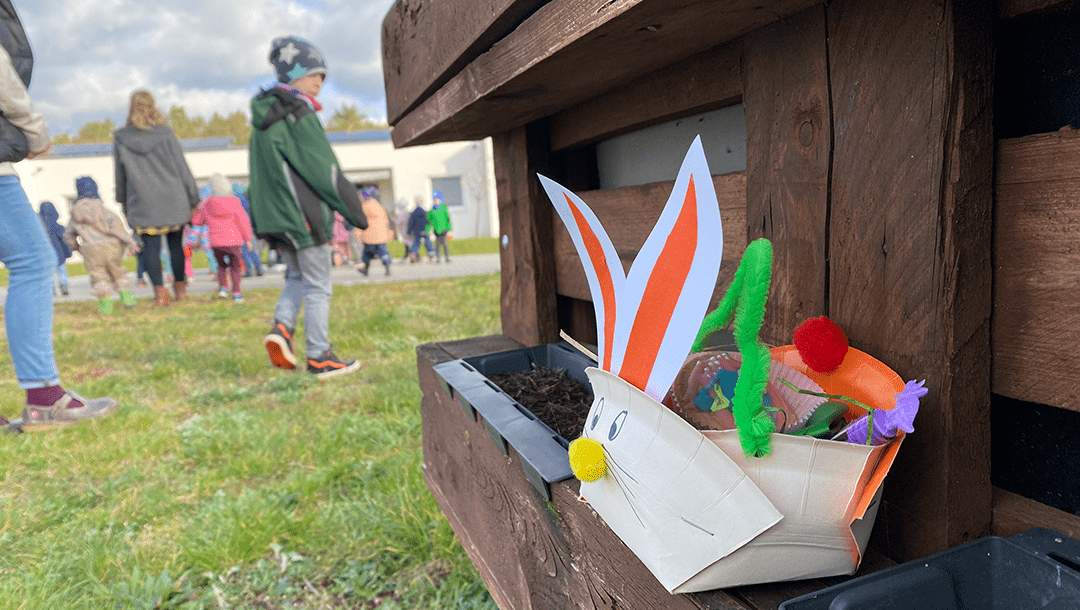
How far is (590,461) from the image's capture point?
759mm

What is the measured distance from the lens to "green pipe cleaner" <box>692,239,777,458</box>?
60 centimetres

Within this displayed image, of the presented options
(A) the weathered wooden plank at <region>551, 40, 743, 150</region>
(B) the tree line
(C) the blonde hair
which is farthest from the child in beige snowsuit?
(B) the tree line

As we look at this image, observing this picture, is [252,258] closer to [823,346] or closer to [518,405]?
[518,405]

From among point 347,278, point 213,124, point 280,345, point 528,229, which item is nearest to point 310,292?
point 280,345

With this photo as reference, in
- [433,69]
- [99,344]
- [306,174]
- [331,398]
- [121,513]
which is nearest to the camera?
[433,69]

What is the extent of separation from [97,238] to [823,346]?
7954mm

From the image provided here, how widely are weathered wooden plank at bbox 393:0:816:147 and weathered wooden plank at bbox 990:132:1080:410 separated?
1.11 ft

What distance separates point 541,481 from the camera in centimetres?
101

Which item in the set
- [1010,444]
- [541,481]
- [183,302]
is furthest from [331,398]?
[183,302]

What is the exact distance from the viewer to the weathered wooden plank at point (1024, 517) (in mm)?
691

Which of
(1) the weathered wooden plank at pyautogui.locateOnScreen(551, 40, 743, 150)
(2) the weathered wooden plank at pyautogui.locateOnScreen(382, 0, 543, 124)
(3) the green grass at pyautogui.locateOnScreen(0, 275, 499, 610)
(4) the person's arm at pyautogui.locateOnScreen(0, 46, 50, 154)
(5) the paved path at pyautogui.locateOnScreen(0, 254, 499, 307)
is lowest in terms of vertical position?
(3) the green grass at pyautogui.locateOnScreen(0, 275, 499, 610)

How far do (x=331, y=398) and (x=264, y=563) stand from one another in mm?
1538

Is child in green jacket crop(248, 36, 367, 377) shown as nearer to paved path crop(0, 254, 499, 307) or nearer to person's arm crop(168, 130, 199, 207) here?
person's arm crop(168, 130, 199, 207)

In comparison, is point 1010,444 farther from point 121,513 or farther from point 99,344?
point 99,344
